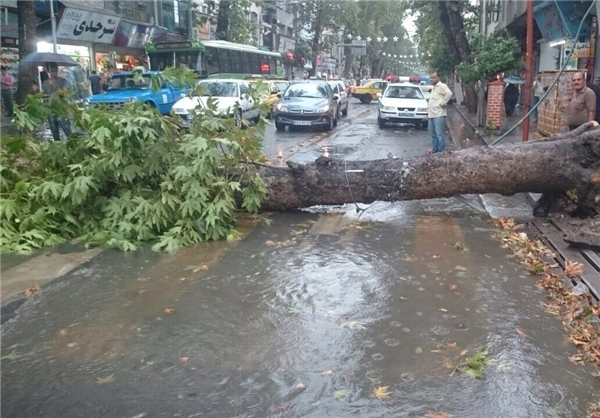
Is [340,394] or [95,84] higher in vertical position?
[95,84]

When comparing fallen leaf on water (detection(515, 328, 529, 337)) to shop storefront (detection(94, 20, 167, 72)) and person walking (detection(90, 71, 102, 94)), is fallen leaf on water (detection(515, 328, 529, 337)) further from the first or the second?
shop storefront (detection(94, 20, 167, 72))

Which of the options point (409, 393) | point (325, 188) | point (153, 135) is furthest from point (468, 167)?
point (409, 393)

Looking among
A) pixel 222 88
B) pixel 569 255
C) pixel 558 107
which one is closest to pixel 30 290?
pixel 569 255

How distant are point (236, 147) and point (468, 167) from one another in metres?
3.05

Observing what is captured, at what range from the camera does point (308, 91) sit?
71.4 ft

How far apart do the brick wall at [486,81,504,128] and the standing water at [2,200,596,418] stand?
12218 mm

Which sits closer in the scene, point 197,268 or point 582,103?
point 197,268

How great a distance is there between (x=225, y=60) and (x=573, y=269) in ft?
87.2

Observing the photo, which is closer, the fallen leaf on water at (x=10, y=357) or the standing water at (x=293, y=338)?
Answer: the standing water at (x=293, y=338)

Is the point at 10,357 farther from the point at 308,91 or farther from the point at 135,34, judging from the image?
the point at 135,34

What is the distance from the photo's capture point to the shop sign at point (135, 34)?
3494 cm

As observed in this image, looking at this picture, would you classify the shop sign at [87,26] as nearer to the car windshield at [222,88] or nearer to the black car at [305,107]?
the car windshield at [222,88]

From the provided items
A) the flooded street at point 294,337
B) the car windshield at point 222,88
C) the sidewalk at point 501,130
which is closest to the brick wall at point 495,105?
the sidewalk at point 501,130

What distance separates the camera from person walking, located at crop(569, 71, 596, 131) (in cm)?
933
